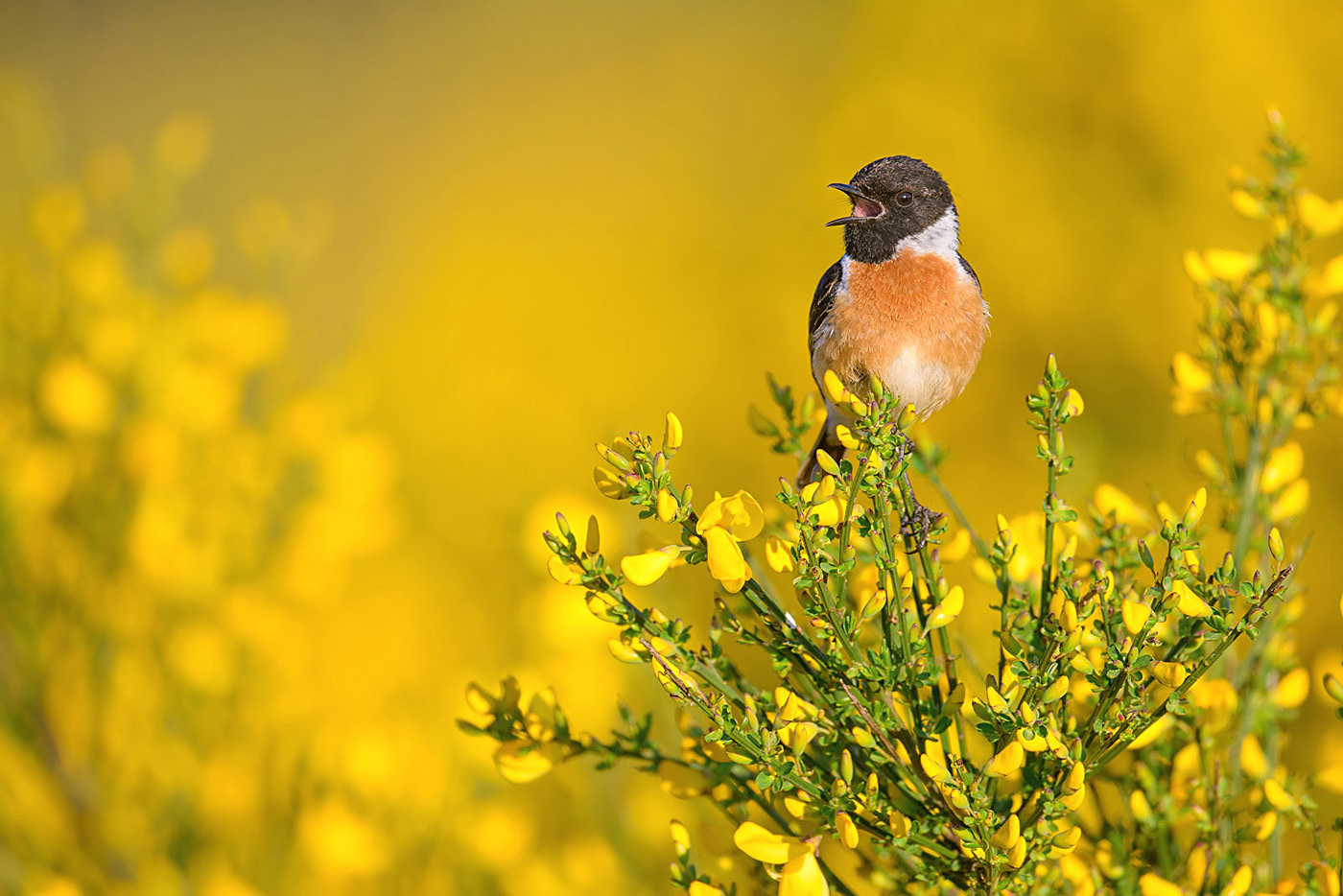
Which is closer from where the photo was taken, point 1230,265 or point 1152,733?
point 1152,733

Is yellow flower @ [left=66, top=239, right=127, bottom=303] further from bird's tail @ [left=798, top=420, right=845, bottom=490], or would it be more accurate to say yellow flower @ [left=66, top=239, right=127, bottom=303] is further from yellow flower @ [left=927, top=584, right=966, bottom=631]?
yellow flower @ [left=927, top=584, right=966, bottom=631]

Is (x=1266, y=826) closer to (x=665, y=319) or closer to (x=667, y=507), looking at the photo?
(x=667, y=507)

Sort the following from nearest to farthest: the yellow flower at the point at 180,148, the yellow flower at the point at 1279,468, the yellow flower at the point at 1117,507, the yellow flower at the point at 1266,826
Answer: the yellow flower at the point at 1266,826 → the yellow flower at the point at 1117,507 → the yellow flower at the point at 1279,468 → the yellow flower at the point at 180,148

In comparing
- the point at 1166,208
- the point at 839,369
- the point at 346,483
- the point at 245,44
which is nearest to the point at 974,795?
the point at 839,369

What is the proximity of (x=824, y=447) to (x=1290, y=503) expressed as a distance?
69 centimetres

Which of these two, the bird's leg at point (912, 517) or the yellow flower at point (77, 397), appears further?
the yellow flower at point (77, 397)

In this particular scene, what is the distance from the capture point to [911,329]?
1.48 m

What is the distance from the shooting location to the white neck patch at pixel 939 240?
4.94 ft

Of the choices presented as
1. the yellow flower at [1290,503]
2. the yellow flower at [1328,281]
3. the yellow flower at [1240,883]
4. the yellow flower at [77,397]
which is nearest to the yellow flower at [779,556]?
the yellow flower at [1240,883]

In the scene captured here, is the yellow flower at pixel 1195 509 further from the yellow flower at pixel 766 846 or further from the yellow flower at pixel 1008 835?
the yellow flower at pixel 766 846

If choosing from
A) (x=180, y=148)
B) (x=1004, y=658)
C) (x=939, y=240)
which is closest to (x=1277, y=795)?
(x=1004, y=658)

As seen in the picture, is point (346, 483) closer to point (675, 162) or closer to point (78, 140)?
point (675, 162)

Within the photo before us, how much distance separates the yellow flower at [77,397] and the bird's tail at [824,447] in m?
1.51

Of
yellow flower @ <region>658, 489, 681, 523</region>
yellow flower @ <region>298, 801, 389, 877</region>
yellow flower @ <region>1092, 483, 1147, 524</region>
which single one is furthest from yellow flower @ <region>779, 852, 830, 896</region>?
yellow flower @ <region>298, 801, 389, 877</region>
